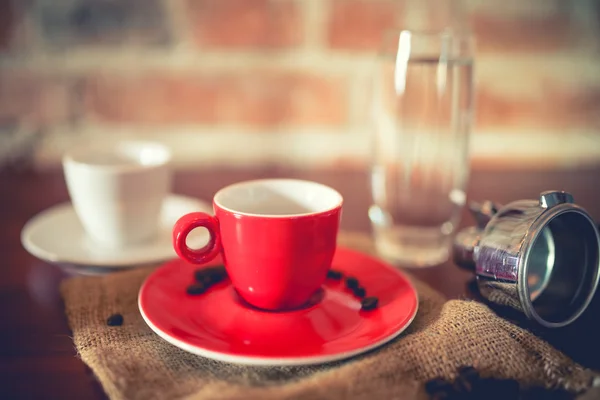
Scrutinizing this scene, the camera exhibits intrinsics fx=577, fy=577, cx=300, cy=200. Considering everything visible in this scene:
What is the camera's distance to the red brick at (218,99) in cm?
92

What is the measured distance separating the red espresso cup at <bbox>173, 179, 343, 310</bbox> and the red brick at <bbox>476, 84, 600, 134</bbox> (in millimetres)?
610

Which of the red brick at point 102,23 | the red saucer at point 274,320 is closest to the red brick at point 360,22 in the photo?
the red brick at point 102,23

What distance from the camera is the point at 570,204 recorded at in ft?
1.32

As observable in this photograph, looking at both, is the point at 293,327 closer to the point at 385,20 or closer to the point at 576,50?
the point at 385,20

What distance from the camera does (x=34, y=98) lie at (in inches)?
36.0

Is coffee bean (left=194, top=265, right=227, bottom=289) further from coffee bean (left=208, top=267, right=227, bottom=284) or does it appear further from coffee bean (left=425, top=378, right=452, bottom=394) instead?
coffee bean (left=425, top=378, right=452, bottom=394)

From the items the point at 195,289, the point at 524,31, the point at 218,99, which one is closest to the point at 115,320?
the point at 195,289

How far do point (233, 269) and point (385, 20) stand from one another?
622 millimetres

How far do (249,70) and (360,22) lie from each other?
0.19 metres

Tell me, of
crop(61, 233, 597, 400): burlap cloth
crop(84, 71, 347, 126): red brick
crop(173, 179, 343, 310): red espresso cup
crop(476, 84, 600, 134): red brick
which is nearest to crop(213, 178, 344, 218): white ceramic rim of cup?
crop(173, 179, 343, 310): red espresso cup

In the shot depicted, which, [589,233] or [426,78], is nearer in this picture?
[589,233]

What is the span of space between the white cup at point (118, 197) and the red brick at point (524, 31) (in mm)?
599

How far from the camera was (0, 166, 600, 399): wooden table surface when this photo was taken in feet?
1.23

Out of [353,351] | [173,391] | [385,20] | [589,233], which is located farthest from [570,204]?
[385,20]
